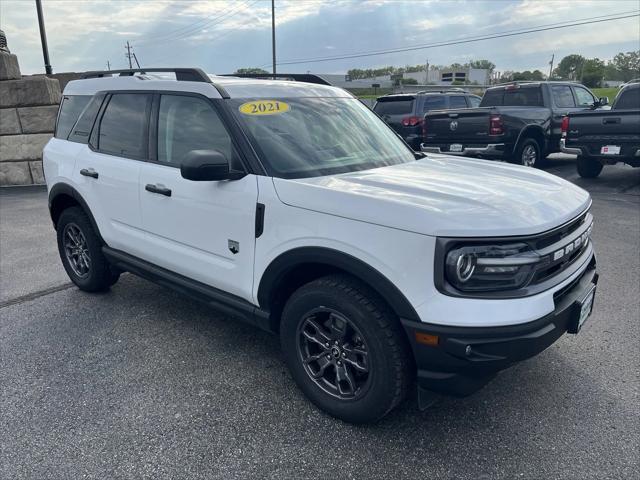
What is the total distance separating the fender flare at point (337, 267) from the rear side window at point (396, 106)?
10.6 m

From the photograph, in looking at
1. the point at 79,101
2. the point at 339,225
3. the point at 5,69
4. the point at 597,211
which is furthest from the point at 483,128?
the point at 5,69

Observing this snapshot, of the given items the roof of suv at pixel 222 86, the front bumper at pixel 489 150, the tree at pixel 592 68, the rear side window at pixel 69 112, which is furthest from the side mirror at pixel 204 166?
the tree at pixel 592 68

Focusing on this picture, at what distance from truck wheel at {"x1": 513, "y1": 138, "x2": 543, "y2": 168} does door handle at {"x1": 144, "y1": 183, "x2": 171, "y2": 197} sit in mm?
8628

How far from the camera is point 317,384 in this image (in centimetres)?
283

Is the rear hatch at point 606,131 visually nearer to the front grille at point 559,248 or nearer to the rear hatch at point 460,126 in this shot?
the rear hatch at point 460,126

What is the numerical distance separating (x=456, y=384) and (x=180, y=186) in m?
2.08

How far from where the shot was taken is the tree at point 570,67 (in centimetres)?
10536

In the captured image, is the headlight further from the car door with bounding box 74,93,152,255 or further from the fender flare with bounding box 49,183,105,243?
the fender flare with bounding box 49,183,105,243

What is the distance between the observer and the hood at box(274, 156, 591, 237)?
226 cm

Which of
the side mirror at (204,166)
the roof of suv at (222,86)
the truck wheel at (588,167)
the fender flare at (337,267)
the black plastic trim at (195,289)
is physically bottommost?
the truck wheel at (588,167)

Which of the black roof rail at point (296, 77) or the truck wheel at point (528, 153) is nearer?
the black roof rail at point (296, 77)

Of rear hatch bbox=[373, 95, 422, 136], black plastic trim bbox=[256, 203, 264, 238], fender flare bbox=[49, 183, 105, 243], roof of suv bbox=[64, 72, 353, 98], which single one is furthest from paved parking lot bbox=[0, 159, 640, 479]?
rear hatch bbox=[373, 95, 422, 136]

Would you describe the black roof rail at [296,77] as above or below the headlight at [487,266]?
above

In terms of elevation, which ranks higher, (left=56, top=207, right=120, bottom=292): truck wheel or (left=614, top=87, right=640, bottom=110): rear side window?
(left=614, top=87, right=640, bottom=110): rear side window
